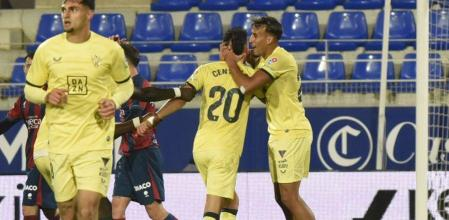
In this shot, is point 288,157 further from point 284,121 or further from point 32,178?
point 32,178

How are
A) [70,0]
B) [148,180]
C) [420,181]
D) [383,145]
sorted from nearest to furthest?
[70,0]
[420,181]
[148,180]
[383,145]

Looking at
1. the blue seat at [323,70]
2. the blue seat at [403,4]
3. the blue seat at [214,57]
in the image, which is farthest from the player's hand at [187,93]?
the blue seat at [403,4]

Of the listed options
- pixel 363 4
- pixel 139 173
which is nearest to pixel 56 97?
pixel 139 173

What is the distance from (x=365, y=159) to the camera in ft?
49.2

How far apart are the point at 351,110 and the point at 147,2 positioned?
189 inches

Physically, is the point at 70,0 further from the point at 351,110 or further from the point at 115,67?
the point at 351,110

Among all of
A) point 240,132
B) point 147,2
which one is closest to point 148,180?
point 240,132

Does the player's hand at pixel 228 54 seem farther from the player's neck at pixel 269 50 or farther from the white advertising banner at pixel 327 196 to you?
the white advertising banner at pixel 327 196

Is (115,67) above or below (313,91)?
above

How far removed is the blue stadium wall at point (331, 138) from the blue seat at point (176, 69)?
3.65 feet

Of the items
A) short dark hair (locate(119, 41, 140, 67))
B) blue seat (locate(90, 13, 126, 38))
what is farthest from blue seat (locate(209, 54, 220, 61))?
short dark hair (locate(119, 41, 140, 67))

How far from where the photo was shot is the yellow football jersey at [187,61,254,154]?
9531 millimetres

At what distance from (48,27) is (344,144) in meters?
5.05

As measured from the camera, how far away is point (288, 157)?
9664 millimetres
